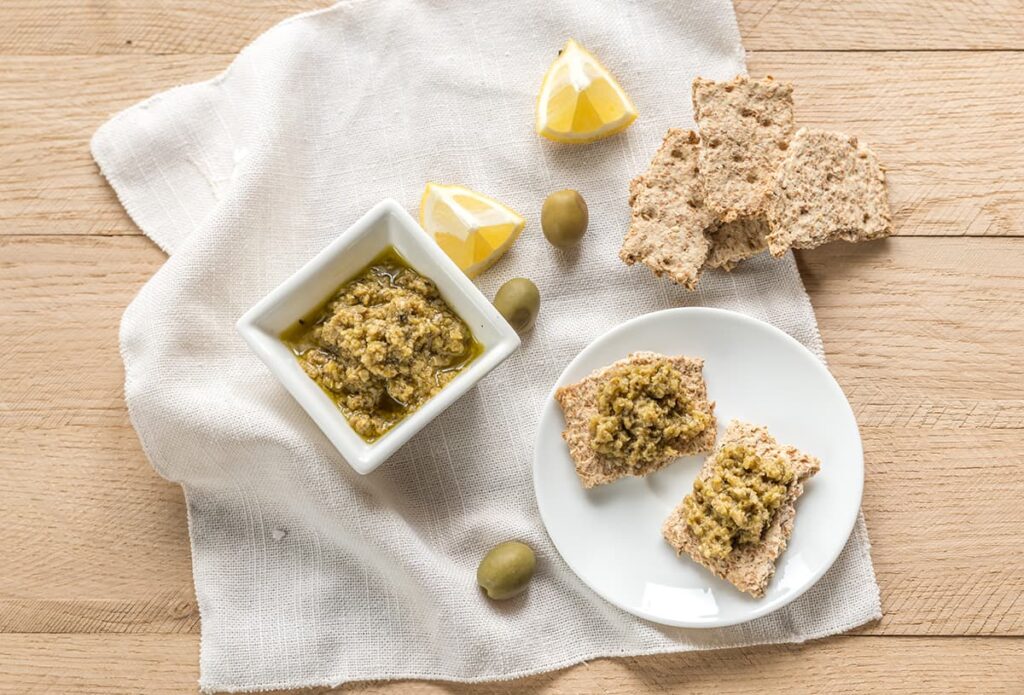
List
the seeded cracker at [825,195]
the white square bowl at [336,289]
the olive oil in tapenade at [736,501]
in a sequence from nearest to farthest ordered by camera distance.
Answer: the white square bowl at [336,289], the olive oil in tapenade at [736,501], the seeded cracker at [825,195]

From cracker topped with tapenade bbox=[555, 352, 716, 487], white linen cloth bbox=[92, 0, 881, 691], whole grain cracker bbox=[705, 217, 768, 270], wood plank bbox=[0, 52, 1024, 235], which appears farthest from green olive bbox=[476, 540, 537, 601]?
wood plank bbox=[0, 52, 1024, 235]

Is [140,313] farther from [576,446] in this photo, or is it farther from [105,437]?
[576,446]

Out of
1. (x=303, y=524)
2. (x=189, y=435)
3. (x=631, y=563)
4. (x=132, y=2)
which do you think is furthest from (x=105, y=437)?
(x=631, y=563)

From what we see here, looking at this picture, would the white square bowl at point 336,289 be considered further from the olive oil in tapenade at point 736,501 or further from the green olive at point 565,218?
the olive oil in tapenade at point 736,501

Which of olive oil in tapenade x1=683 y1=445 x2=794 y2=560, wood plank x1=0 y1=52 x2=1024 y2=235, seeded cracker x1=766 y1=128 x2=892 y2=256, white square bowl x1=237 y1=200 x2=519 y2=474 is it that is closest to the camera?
white square bowl x1=237 y1=200 x2=519 y2=474

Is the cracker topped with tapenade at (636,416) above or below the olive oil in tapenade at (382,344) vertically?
below

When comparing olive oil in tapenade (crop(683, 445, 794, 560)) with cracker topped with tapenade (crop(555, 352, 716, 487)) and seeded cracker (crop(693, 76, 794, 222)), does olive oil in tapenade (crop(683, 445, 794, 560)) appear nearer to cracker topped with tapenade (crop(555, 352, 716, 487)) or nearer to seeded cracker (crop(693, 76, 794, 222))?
cracker topped with tapenade (crop(555, 352, 716, 487))

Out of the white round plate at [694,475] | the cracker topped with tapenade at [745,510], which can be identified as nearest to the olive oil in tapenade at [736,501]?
the cracker topped with tapenade at [745,510]
